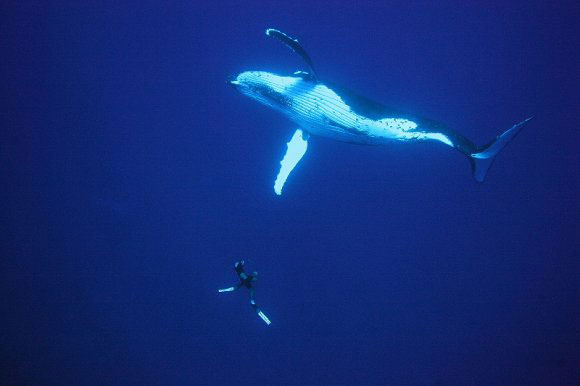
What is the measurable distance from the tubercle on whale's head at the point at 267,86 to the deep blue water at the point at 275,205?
8.78 feet

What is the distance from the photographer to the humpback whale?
5.14 metres

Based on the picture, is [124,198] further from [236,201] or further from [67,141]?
[236,201]

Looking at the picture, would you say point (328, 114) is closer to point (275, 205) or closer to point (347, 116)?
point (347, 116)

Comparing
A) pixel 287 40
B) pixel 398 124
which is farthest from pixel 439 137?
pixel 287 40

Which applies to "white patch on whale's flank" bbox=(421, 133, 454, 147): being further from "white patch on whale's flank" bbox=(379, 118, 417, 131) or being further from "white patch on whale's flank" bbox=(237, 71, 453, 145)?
"white patch on whale's flank" bbox=(379, 118, 417, 131)

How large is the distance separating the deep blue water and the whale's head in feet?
8.78

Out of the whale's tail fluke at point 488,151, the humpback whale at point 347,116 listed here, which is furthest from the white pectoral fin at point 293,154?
the whale's tail fluke at point 488,151

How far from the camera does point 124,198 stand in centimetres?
951

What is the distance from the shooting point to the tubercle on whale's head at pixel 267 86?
538 centimetres

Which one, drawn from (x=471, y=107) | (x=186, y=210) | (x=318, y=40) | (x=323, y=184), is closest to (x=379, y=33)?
(x=318, y=40)

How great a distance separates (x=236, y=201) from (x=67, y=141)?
4.35 meters

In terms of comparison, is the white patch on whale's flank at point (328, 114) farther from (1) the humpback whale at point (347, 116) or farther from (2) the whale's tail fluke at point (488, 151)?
(2) the whale's tail fluke at point (488, 151)

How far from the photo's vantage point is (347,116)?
518 centimetres

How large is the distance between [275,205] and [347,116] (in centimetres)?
417
